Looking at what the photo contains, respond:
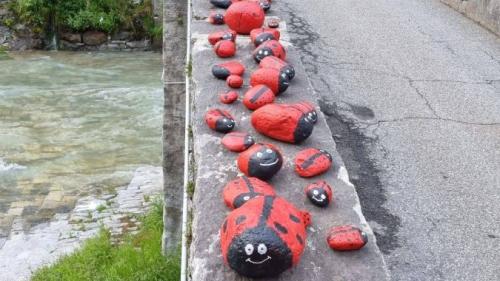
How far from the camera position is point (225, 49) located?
4031mm

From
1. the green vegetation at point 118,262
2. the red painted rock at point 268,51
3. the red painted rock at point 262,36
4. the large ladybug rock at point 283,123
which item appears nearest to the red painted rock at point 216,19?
the red painted rock at point 262,36

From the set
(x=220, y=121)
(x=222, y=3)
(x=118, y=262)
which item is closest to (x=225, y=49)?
(x=220, y=121)

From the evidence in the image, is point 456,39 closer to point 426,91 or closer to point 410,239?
point 426,91

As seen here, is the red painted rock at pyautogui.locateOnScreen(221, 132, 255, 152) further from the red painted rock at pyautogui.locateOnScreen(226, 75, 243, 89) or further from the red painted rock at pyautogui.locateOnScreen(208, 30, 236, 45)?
the red painted rock at pyautogui.locateOnScreen(208, 30, 236, 45)

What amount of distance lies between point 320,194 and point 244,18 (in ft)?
7.02

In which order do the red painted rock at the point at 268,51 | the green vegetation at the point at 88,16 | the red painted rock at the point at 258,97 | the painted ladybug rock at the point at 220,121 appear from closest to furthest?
the painted ladybug rock at the point at 220,121
the red painted rock at the point at 258,97
the red painted rock at the point at 268,51
the green vegetation at the point at 88,16

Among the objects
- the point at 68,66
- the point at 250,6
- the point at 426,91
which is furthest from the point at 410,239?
the point at 68,66

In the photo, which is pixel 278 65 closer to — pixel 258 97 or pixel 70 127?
pixel 258 97

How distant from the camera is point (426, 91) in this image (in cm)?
544

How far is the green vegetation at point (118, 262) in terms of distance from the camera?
658 centimetres

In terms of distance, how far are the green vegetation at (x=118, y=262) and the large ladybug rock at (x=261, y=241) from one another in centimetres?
455

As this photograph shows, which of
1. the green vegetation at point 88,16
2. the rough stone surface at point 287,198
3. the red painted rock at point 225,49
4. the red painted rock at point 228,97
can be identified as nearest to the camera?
the rough stone surface at point 287,198

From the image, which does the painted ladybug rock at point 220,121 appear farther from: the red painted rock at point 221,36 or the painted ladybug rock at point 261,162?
the red painted rock at point 221,36

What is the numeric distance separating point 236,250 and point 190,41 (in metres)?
2.82
